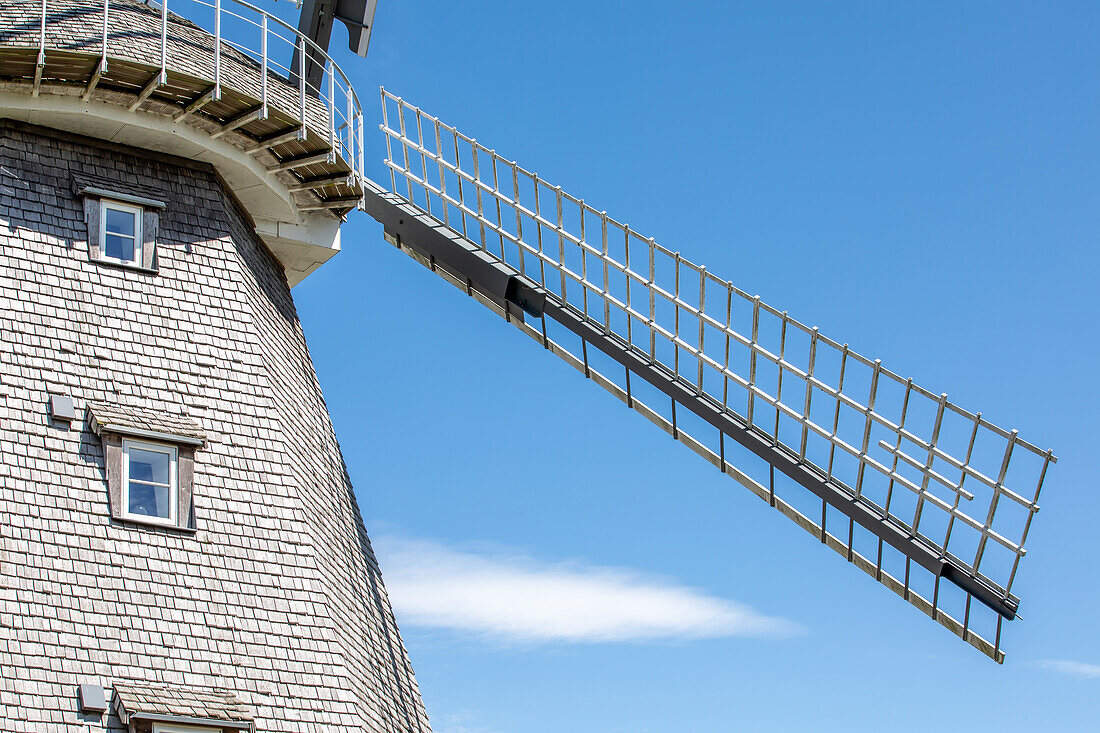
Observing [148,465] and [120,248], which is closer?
[148,465]

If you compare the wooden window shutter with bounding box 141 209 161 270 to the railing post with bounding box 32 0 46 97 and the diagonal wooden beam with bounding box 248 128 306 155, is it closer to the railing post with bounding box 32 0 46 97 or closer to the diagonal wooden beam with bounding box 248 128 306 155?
the diagonal wooden beam with bounding box 248 128 306 155

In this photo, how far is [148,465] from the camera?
1196 centimetres

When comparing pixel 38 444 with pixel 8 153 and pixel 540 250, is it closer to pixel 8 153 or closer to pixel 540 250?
pixel 8 153

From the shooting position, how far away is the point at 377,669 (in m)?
12.9

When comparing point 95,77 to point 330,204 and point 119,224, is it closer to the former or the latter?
point 119,224

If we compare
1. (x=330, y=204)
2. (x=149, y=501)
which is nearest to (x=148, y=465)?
(x=149, y=501)

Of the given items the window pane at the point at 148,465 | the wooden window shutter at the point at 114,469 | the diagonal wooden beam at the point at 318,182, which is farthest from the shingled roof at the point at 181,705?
the diagonal wooden beam at the point at 318,182

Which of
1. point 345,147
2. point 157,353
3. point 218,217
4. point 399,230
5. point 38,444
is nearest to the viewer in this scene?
point 38,444

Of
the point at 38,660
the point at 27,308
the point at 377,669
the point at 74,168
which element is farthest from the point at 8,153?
the point at 377,669

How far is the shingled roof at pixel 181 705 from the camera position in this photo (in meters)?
10.6

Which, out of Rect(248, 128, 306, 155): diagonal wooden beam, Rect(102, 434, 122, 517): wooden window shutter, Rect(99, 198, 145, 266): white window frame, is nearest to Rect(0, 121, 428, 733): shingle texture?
Rect(102, 434, 122, 517): wooden window shutter

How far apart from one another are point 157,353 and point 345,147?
3.40 metres

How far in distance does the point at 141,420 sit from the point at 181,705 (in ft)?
8.37

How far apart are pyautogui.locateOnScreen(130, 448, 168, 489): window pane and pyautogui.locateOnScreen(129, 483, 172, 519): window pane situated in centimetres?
8
